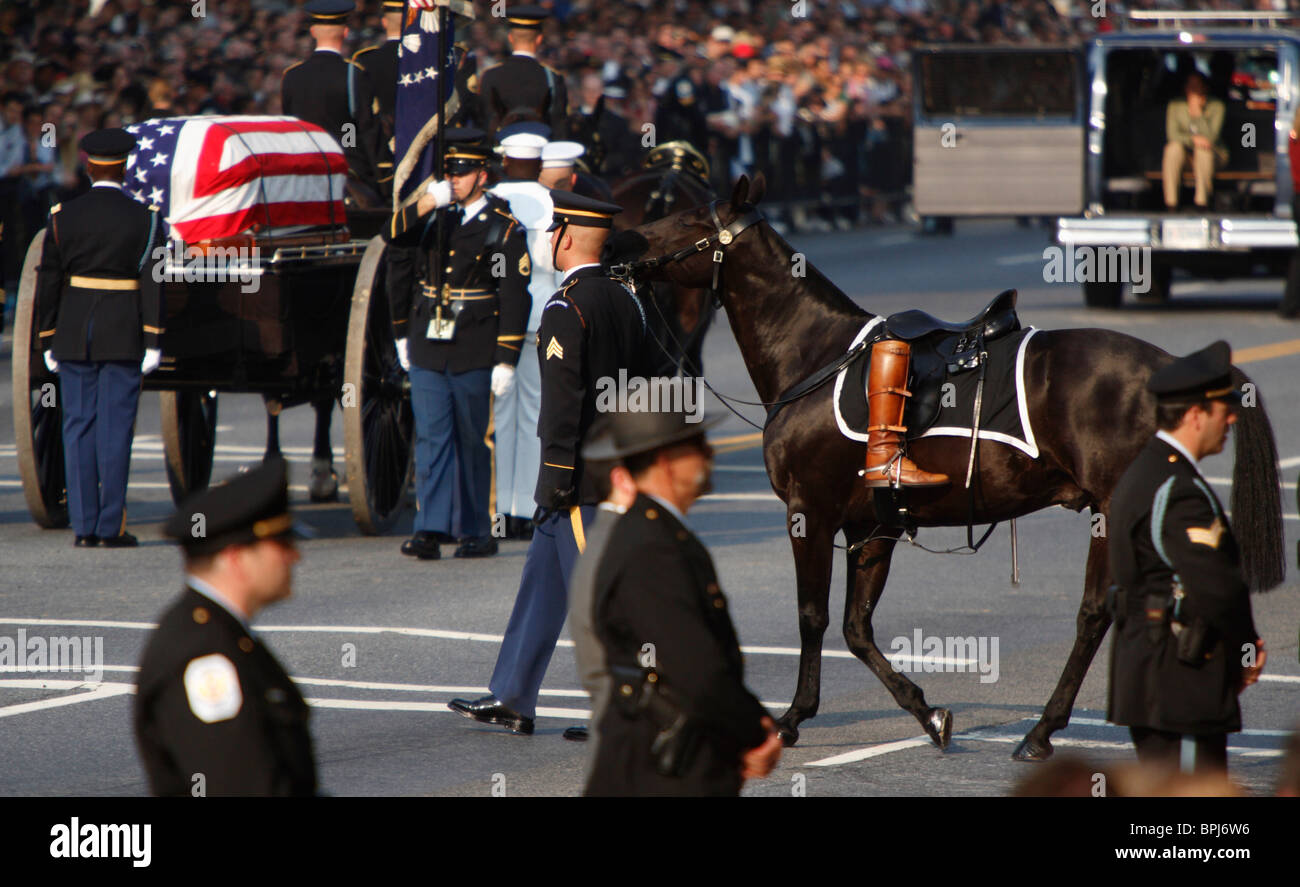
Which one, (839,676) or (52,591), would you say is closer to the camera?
(839,676)

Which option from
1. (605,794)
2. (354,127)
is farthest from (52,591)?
(605,794)

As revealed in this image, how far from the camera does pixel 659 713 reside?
456 centimetres

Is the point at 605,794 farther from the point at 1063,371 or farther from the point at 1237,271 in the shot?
the point at 1237,271

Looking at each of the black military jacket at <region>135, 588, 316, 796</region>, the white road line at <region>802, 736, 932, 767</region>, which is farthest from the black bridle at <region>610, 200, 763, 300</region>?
the black military jacket at <region>135, 588, 316, 796</region>

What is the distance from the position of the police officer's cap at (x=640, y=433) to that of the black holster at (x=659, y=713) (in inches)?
19.4

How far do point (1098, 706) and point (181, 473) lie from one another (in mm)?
6429

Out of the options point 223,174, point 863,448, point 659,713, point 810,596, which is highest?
point 223,174

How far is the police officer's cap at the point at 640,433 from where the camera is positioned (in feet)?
15.3

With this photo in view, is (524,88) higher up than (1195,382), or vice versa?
(1195,382)

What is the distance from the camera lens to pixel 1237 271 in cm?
2256

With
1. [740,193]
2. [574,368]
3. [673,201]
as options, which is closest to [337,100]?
[673,201]

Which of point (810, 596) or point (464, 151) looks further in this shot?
point (464, 151)

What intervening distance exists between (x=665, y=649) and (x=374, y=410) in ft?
26.0

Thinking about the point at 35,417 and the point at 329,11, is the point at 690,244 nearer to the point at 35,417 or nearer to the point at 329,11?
the point at 35,417
